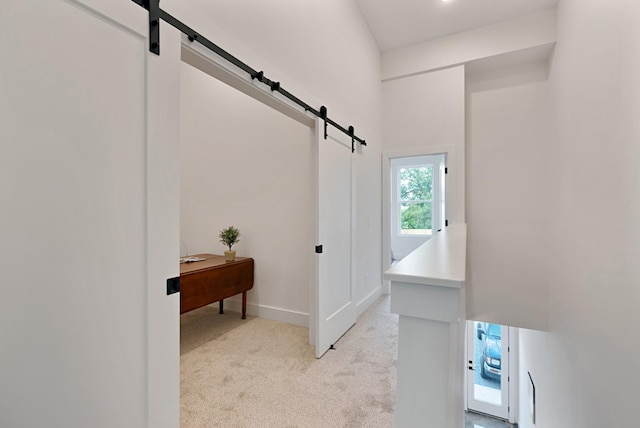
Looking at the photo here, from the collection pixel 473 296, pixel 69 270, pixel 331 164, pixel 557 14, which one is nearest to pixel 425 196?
pixel 473 296

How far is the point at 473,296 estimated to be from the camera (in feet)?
13.4

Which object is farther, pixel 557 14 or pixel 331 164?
pixel 557 14

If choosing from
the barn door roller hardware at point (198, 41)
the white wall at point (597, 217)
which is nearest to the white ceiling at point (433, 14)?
the white wall at point (597, 217)

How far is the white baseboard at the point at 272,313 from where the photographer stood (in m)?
3.03

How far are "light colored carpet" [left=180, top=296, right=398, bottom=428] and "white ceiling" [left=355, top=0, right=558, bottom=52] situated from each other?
3.75 m

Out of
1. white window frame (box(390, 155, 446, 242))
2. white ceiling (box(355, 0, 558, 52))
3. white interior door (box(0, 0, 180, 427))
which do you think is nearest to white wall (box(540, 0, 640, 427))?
white ceiling (box(355, 0, 558, 52))

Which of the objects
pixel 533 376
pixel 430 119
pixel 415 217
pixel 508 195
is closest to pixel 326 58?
pixel 430 119

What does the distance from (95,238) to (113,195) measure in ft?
0.52

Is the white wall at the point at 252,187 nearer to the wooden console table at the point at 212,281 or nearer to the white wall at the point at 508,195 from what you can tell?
the wooden console table at the point at 212,281

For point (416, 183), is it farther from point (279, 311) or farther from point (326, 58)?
point (279, 311)

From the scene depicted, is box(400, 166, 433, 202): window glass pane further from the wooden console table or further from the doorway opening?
the wooden console table

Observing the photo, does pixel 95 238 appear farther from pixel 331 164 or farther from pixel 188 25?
pixel 331 164

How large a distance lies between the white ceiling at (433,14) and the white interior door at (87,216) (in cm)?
320

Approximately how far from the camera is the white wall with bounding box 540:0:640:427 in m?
1.61
